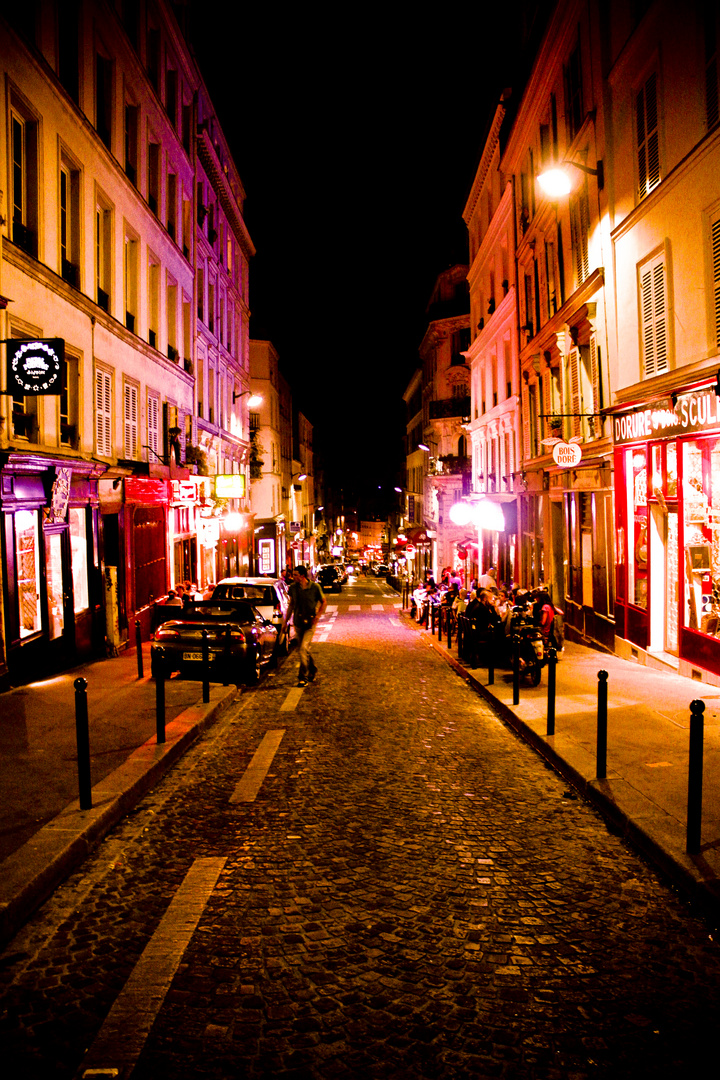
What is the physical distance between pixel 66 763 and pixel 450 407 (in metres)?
43.4

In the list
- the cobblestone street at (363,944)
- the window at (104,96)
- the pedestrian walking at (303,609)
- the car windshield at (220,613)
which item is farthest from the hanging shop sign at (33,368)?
the window at (104,96)

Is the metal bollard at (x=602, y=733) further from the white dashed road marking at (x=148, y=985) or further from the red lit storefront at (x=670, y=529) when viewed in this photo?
the red lit storefront at (x=670, y=529)

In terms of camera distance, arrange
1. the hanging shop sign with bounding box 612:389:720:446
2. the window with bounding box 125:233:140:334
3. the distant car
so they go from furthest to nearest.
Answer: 1. the distant car
2. the window with bounding box 125:233:140:334
3. the hanging shop sign with bounding box 612:389:720:446

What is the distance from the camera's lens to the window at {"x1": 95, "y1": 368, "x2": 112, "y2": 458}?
17.3 m

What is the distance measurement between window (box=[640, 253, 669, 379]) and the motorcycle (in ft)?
15.9

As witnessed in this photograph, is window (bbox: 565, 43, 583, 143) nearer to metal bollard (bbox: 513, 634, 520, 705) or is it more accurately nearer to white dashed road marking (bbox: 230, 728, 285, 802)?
metal bollard (bbox: 513, 634, 520, 705)

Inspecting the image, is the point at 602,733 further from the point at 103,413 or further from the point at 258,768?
the point at 103,413

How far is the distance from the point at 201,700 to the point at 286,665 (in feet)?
16.4

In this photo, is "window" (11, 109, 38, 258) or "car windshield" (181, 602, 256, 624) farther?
"car windshield" (181, 602, 256, 624)

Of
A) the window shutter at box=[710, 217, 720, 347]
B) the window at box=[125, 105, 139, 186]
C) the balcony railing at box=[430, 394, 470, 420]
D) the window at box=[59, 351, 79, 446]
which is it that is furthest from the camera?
the balcony railing at box=[430, 394, 470, 420]

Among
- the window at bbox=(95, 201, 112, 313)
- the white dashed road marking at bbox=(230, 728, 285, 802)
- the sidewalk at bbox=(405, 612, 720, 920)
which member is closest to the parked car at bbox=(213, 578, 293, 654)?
the sidewalk at bbox=(405, 612, 720, 920)

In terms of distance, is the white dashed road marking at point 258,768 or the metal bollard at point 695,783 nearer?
the metal bollard at point 695,783

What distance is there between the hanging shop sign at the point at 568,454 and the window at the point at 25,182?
440 inches

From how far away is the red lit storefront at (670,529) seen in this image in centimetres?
1108
